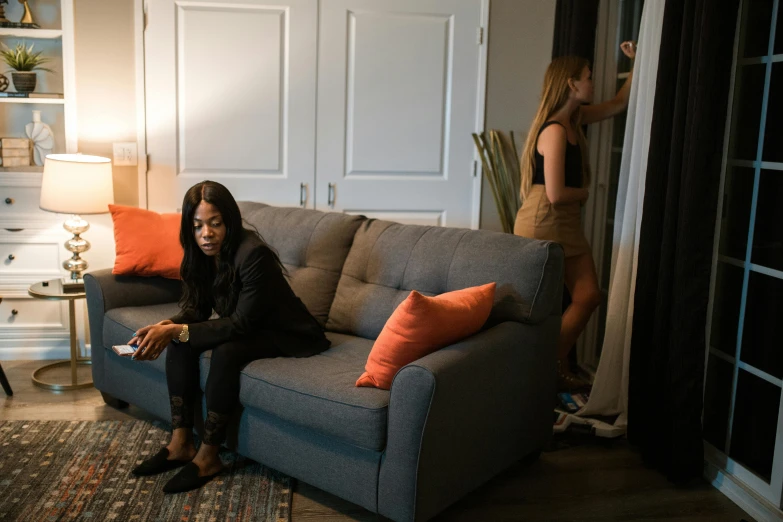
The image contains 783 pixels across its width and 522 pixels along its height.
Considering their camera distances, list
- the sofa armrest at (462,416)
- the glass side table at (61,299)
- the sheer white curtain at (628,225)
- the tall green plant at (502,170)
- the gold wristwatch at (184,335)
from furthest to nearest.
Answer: the tall green plant at (502,170) → the glass side table at (61,299) → the sheer white curtain at (628,225) → the gold wristwatch at (184,335) → the sofa armrest at (462,416)

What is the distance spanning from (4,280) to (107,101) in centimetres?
103

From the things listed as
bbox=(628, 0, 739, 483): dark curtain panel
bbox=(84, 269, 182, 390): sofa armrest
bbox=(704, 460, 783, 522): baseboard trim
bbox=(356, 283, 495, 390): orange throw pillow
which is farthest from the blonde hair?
bbox=(84, 269, 182, 390): sofa armrest

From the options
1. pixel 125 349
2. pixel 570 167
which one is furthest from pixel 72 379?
pixel 570 167

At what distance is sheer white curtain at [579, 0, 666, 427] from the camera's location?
10.1 ft

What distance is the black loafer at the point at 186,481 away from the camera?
2.71 meters

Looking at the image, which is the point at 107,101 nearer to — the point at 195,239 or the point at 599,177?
the point at 195,239

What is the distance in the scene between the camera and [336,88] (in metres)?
4.03

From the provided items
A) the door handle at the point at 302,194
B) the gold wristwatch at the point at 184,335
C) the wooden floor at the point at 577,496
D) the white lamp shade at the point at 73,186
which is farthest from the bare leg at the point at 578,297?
the white lamp shade at the point at 73,186

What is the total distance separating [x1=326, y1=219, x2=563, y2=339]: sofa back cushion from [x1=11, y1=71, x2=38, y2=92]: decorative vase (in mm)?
1868

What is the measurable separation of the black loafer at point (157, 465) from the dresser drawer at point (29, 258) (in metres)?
1.61

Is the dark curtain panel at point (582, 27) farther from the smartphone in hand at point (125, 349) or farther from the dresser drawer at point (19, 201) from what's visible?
the dresser drawer at point (19, 201)

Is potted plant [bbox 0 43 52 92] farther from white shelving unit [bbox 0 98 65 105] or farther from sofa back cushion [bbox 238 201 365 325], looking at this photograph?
sofa back cushion [bbox 238 201 365 325]

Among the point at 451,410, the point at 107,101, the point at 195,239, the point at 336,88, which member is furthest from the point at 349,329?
the point at 107,101

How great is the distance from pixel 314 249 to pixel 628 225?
4.15ft
